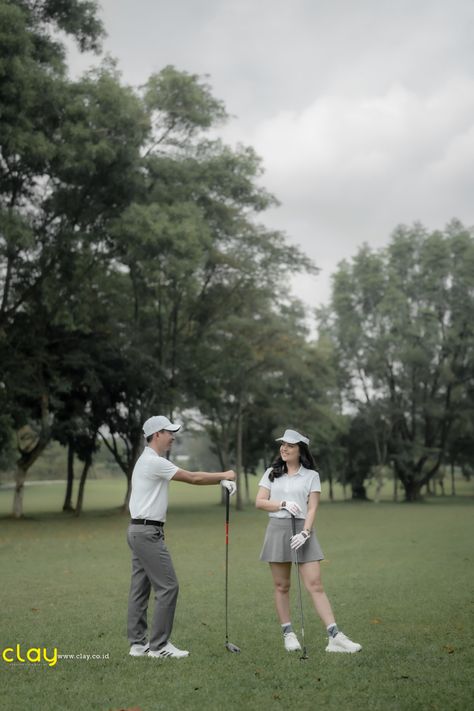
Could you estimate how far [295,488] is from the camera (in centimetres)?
743

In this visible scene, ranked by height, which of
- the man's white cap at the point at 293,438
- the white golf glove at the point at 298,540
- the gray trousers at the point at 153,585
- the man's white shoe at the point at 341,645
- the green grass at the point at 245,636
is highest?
the man's white cap at the point at 293,438

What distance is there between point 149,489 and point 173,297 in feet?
87.2

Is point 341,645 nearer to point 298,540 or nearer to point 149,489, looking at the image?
point 298,540

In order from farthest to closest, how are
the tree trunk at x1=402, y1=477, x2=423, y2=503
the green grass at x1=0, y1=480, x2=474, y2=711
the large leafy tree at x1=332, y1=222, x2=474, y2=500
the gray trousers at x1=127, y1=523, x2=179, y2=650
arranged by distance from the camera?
1. the tree trunk at x1=402, y1=477, x2=423, y2=503
2. the large leafy tree at x1=332, y1=222, x2=474, y2=500
3. the gray trousers at x1=127, y1=523, x2=179, y2=650
4. the green grass at x1=0, y1=480, x2=474, y2=711

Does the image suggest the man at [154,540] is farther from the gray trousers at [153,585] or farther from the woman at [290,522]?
the woman at [290,522]

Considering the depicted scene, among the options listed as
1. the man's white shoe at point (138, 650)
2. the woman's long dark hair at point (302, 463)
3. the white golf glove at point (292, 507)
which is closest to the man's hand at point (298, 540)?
the white golf glove at point (292, 507)

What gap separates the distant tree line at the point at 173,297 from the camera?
23.4 m

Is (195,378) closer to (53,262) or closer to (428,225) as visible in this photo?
(53,262)

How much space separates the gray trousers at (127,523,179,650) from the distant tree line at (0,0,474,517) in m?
15.5

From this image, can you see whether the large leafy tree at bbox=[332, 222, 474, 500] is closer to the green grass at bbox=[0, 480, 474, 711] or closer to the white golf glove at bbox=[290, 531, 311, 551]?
the green grass at bbox=[0, 480, 474, 711]

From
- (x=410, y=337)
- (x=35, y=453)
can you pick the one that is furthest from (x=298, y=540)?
(x=410, y=337)

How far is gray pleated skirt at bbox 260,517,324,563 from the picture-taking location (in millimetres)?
7254

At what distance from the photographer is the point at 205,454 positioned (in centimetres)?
11581

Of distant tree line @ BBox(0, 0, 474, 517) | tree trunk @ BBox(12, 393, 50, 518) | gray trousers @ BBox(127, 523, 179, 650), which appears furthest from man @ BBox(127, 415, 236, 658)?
tree trunk @ BBox(12, 393, 50, 518)
